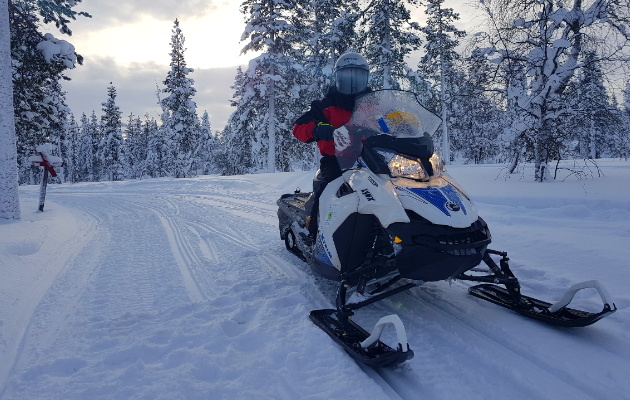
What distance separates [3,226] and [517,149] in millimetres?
11799

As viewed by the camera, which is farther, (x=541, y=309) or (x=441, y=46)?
(x=441, y=46)

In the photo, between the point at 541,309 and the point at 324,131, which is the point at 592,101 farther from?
the point at 324,131

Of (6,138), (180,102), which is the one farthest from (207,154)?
(6,138)

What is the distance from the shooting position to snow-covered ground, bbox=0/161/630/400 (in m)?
2.12

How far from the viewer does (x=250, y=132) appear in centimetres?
2280

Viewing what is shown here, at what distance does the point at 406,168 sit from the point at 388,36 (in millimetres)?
19836

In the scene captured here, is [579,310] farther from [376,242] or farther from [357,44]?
[357,44]

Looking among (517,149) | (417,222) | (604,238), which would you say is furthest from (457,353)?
(517,149)

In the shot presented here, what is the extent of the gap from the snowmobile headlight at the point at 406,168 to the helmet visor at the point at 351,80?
1.09 m

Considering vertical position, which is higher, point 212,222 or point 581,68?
point 581,68

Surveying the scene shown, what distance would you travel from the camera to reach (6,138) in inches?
277

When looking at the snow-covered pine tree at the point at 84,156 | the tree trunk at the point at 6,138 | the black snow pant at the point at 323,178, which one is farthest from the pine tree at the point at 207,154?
the black snow pant at the point at 323,178

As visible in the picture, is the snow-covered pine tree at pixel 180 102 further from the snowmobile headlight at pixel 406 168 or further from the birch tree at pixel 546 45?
the snowmobile headlight at pixel 406 168

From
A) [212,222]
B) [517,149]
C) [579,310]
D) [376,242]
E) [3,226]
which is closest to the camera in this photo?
[579,310]
